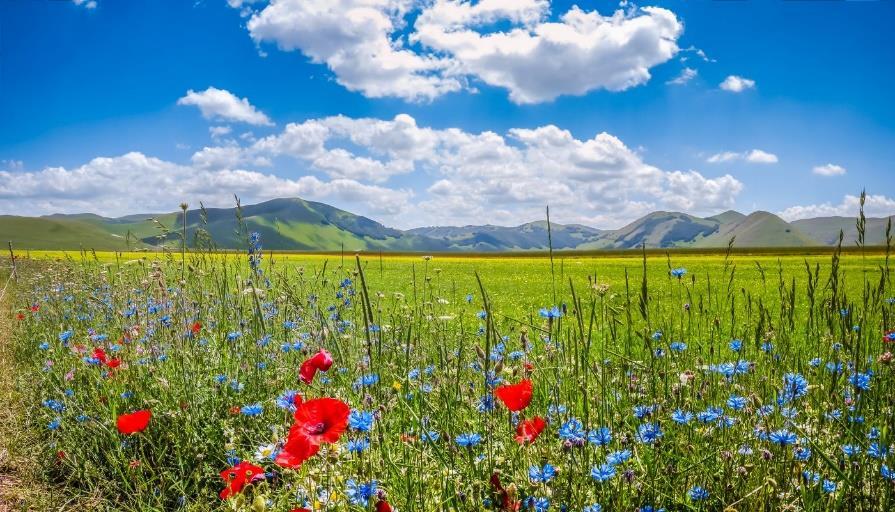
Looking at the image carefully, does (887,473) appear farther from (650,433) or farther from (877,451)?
(650,433)

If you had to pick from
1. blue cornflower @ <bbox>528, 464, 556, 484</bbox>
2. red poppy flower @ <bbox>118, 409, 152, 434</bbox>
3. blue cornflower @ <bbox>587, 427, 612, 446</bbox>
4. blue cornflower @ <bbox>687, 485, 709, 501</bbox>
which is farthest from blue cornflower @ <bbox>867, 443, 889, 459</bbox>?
red poppy flower @ <bbox>118, 409, 152, 434</bbox>

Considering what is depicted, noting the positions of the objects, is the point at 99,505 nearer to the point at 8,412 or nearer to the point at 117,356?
the point at 117,356

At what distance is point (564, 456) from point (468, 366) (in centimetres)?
156

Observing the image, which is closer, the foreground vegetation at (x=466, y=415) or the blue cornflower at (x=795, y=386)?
the foreground vegetation at (x=466, y=415)

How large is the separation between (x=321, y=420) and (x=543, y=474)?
2.98 feet

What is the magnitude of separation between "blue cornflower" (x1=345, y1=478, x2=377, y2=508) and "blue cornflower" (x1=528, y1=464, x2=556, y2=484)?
0.65m

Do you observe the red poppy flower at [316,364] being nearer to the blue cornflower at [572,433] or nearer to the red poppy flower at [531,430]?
the red poppy flower at [531,430]

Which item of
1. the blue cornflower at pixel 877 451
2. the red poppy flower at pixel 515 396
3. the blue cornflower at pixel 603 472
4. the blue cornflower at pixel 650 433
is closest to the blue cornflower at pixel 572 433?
the blue cornflower at pixel 603 472

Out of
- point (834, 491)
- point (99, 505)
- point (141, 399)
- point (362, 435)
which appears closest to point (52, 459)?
point (141, 399)

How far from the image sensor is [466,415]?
3.29 metres

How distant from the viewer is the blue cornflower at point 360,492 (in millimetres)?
1866

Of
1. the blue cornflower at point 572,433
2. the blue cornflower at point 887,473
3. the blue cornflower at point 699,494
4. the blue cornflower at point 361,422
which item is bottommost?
the blue cornflower at point 699,494

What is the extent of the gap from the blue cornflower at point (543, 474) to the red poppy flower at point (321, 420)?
84 cm

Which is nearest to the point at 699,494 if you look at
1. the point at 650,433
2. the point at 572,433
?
the point at 650,433
